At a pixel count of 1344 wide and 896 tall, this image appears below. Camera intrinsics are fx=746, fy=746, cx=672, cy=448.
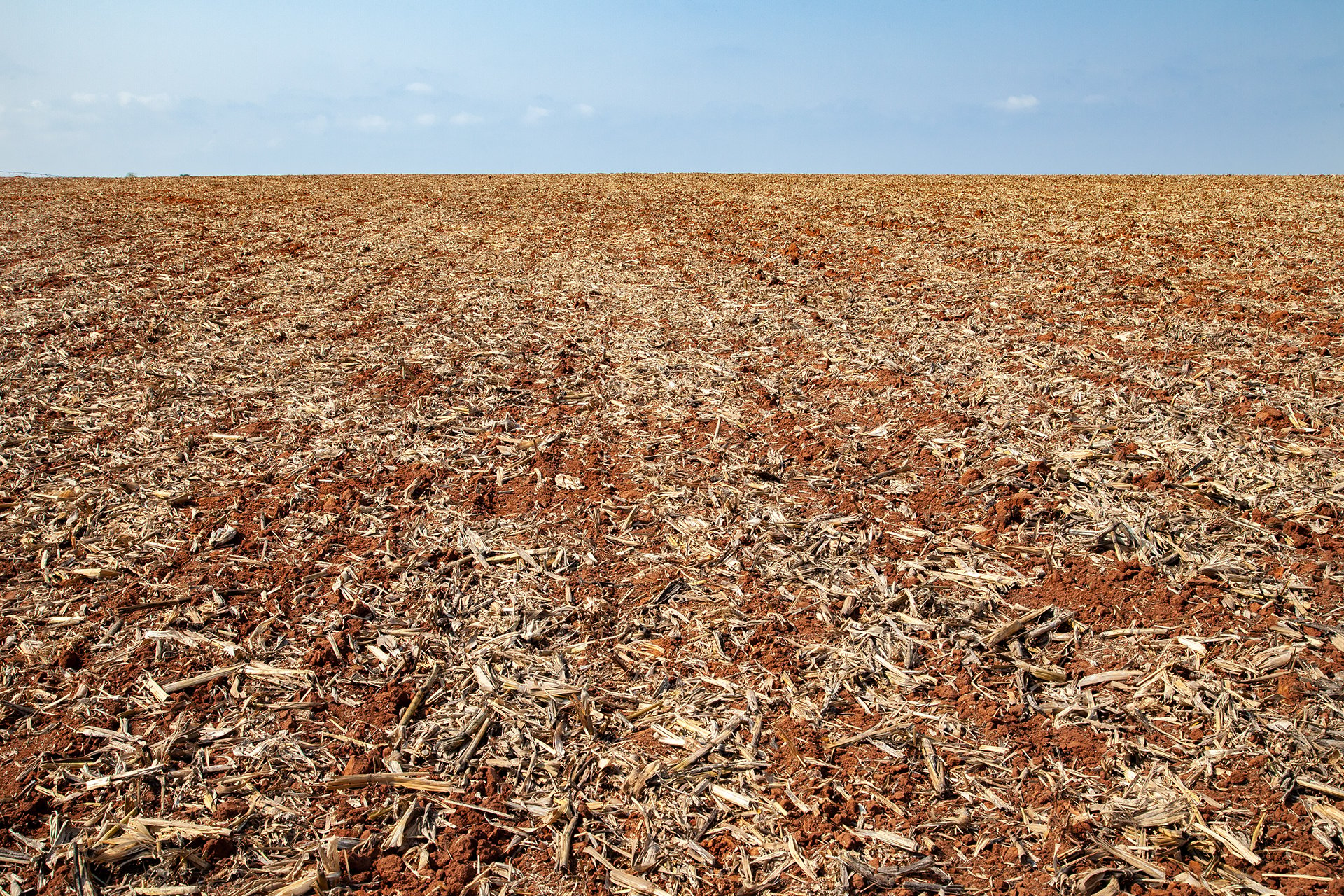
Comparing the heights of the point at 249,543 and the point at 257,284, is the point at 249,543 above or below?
below

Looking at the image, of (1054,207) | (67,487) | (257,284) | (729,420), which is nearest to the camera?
(67,487)

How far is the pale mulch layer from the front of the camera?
2549mm

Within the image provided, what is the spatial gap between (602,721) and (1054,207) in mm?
15158

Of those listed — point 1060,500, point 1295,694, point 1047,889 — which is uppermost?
point 1060,500

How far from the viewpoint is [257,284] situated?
9703 millimetres

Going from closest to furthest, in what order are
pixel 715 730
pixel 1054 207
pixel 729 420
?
1. pixel 715 730
2. pixel 729 420
3. pixel 1054 207

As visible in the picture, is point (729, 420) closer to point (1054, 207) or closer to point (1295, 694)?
point (1295, 694)

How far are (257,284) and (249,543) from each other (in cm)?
679

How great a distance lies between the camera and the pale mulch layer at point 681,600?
2549 mm

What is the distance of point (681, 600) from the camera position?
12.0 feet

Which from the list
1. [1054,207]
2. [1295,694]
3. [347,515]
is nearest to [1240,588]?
[1295,694]

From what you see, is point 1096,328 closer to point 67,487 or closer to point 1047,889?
point 1047,889

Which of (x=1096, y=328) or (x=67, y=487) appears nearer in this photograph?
(x=67, y=487)

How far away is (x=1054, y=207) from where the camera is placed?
14.6 m
